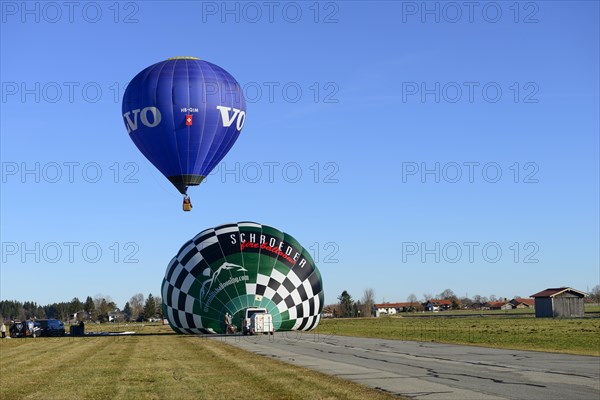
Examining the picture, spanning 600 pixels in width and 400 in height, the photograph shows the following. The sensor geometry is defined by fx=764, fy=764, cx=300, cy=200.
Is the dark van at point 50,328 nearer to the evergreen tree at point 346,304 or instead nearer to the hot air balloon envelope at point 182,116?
the hot air balloon envelope at point 182,116

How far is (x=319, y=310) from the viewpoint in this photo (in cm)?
4944

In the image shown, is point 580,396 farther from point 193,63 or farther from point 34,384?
point 193,63

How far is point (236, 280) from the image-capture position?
144ft

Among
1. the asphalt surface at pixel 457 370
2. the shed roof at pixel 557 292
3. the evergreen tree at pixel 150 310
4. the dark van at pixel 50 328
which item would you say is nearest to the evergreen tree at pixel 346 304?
the evergreen tree at pixel 150 310

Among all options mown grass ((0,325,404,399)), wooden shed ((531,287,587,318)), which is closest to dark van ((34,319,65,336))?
mown grass ((0,325,404,399))

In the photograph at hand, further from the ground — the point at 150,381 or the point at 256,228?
the point at 256,228

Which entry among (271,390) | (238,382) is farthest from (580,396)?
(238,382)

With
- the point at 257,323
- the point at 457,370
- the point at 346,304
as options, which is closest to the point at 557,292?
the point at 257,323

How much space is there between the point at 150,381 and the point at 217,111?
23484 mm

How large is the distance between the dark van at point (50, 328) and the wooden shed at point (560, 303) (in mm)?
46029

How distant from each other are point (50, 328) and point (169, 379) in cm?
3929

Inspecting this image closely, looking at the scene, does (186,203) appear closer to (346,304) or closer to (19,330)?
(19,330)

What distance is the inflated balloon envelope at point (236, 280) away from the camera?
1735 inches

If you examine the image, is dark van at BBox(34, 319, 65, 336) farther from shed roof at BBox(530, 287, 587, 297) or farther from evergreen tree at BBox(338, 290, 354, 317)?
evergreen tree at BBox(338, 290, 354, 317)
